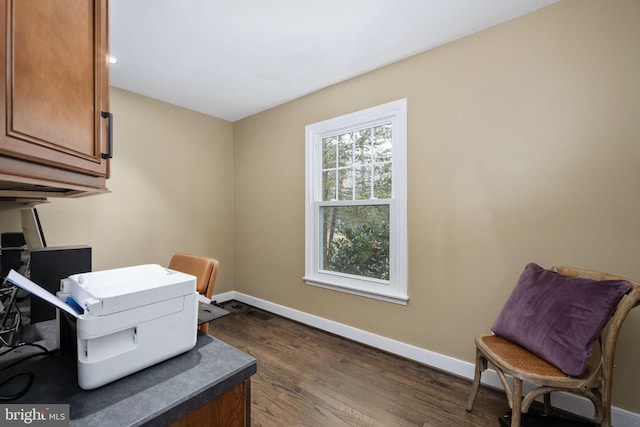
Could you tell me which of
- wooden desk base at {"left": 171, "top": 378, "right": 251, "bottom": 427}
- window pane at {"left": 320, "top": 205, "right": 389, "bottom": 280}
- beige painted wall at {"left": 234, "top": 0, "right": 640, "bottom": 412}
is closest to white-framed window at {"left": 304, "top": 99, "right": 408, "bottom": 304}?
window pane at {"left": 320, "top": 205, "right": 389, "bottom": 280}

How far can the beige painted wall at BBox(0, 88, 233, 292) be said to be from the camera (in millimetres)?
A: 2715

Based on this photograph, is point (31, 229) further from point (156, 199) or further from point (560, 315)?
point (560, 315)

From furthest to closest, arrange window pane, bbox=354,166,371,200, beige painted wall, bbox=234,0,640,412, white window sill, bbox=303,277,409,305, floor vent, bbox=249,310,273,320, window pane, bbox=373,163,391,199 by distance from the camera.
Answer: floor vent, bbox=249,310,273,320 → window pane, bbox=354,166,371,200 → window pane, bbox=373,163,391,199 → white window sill, bbox=303,277,409,305 → beige painted wall, bbox=234,0,640,412

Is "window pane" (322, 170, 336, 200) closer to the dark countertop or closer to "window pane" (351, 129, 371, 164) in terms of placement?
"window pane" (351, 129, 371, 164)

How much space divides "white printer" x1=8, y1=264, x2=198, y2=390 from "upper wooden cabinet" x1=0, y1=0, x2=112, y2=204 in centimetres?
31

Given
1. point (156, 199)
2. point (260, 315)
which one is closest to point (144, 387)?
point (260, 315)

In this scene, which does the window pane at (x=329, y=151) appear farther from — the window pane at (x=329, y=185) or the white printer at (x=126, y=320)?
the white printer at (x=126, y=320)

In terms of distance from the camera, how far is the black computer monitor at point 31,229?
1924 millimetres

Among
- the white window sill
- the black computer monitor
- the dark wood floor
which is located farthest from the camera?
the white window sill

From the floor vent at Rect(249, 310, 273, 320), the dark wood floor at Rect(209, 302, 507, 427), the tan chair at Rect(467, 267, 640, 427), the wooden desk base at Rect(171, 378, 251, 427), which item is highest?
the wooden desk base at Rect(171, 378, 251, 427)

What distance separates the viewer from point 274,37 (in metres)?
2.05

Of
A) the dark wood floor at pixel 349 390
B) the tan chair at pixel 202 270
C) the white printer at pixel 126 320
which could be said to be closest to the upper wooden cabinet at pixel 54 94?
the white printer at pixel 126 320

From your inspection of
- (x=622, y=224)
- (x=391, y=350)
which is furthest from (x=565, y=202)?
(x=391, y=350)

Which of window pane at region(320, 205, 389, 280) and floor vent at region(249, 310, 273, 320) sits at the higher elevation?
window pane at region(320, 205, 389, 280)
